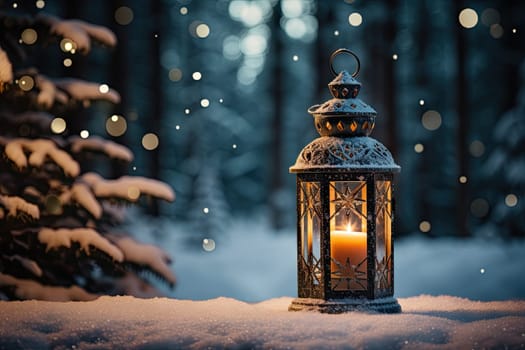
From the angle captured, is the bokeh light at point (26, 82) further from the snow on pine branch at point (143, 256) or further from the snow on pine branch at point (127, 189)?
the snow on pine branch at point (143, 256)

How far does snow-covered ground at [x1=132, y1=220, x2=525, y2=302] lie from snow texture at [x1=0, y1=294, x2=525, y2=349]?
20.3 ft

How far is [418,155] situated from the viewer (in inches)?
911

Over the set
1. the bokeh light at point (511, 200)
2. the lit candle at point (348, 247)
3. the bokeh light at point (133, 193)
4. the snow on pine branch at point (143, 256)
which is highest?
the bokeh light at point (511, 200)

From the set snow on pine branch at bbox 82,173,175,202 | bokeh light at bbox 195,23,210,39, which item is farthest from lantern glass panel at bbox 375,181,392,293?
bokeh light at bbox 195,23,210,39

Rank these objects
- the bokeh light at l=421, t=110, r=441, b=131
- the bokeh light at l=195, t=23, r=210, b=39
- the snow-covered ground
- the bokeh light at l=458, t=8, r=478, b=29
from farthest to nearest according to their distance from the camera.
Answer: the bokeh light at l=195, t=23, r=210, b=39, the bokeh light at l=421, t=110, r=441, b=131, the bokeh light at l=458, t=8, r=478, b=29, the snow-covered ground

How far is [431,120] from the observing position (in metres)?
25.9

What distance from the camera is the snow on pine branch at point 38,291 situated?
277 inches

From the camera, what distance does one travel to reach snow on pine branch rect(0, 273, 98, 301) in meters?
7.04

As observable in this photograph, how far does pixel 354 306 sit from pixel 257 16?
24064 millimetres

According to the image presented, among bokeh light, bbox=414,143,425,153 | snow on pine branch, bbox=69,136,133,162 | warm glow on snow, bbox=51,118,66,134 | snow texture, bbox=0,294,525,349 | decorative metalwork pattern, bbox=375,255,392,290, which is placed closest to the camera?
snow texture, bbox=0,294,525,349

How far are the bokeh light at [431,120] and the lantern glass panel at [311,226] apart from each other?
64.8 feet

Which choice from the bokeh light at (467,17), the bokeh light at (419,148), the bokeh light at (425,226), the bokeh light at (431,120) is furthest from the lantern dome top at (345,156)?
the bokeh light at (431,120)

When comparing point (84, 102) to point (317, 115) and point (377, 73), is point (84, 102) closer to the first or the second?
point (317, 115)

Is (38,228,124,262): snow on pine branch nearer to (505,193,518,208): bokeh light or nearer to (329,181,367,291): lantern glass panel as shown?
(329,181,367,291): lantern glass panel
